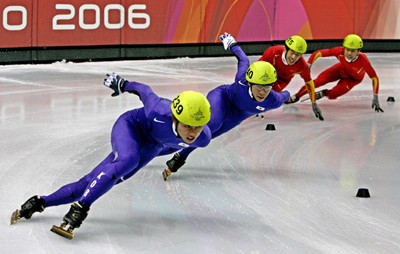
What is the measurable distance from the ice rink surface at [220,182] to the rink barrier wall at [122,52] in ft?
5.28

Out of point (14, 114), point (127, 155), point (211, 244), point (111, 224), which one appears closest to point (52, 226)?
point (111, 224)

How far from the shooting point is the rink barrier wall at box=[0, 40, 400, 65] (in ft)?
30.0

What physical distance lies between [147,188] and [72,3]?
21.0 feet

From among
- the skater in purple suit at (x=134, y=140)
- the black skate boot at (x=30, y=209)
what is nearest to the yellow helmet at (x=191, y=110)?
the skater in purple suit at (x=134, y=140)

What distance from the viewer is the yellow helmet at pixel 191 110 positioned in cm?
293

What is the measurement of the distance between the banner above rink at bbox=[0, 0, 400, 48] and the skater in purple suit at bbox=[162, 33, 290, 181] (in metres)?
5.50

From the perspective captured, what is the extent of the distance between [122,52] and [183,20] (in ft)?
5.06

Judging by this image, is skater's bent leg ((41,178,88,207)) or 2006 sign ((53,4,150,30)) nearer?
skater's bent leg ((41,178,88,207))

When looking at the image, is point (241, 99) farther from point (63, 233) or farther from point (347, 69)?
point (347, 69)

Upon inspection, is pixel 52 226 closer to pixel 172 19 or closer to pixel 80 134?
pixel 80 134

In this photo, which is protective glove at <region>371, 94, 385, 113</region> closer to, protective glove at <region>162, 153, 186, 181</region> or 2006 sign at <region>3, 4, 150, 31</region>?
→ protective glove at <region>162, 153, 186, 181</region>

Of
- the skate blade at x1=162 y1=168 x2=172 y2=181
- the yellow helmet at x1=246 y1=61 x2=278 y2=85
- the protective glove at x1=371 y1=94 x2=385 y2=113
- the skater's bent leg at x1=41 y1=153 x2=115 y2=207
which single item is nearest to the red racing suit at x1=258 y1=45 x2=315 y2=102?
the protective glove at x1=371 y1=94 x2=385 y2=113

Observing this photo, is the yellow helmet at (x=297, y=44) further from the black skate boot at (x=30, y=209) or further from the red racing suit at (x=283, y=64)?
the black skate boot at (x=30, y=209)

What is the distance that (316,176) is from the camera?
4.43 meters
